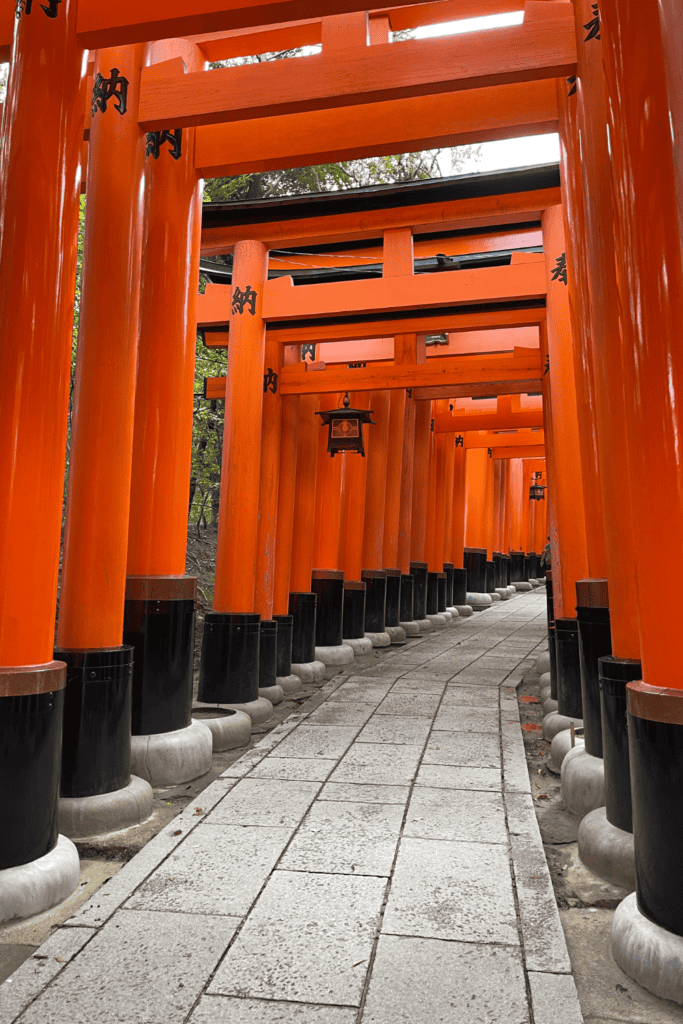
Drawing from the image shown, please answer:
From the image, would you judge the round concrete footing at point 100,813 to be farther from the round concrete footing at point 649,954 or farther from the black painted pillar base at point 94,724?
the round concrete footing at point 649,954

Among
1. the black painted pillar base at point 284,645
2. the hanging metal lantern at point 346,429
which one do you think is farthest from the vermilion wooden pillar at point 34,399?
the hanging metal lantern at point 346,429

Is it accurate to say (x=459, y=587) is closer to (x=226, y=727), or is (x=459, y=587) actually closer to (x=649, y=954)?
(x=226, y=727)

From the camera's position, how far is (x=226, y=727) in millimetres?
5895

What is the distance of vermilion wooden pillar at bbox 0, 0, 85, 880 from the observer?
3.23m

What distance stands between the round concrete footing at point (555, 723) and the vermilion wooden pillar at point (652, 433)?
308 cm

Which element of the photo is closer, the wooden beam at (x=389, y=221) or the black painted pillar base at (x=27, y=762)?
the black painted pillar base at (x=27, y=762)

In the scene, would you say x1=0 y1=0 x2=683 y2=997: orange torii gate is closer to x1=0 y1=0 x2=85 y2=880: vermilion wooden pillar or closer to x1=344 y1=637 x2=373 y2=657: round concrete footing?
x1=0 y1=0 x2=85 y2=880: vermilion wooden pillar

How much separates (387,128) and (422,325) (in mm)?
2880

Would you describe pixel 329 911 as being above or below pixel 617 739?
below

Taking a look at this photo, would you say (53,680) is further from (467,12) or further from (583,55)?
(467,12)

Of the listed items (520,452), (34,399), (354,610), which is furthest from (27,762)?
(520,452)

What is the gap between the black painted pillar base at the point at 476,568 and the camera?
2227cm

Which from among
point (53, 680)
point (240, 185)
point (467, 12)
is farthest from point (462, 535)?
point (53, 680)

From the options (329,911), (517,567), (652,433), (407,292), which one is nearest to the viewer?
(652,433)
